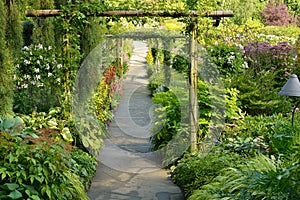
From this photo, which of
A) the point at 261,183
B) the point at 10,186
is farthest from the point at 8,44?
the point at 261,183

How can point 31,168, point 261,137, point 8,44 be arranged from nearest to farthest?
1. point 31,168
2. point 261,137
3. point 8,44

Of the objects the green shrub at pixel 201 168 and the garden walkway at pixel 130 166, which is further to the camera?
the garden walkway at pixel 130 166

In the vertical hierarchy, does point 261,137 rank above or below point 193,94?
below

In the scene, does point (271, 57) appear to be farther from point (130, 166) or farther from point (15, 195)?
point (15, 195)

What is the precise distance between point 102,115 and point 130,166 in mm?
2146

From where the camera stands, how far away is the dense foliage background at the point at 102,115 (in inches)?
144

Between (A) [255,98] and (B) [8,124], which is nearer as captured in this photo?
(B) [8,124]

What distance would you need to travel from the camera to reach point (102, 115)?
8.42 m

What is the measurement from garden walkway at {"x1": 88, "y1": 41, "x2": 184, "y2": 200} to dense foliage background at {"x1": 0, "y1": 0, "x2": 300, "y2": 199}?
0.68 feet

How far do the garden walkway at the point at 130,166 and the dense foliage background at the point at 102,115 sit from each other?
0.21 meters

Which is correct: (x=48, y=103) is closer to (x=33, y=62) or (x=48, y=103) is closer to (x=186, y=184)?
(x=33, y=62)

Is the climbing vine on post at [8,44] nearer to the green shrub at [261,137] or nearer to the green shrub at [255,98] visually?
the green shrub at [261,137]

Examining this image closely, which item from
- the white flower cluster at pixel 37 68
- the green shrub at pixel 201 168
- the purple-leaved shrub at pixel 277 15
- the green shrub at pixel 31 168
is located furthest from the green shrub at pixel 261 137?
the purple-leaved shrub at pixel 277 15

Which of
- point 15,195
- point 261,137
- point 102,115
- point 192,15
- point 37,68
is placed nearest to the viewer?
point 15,195
